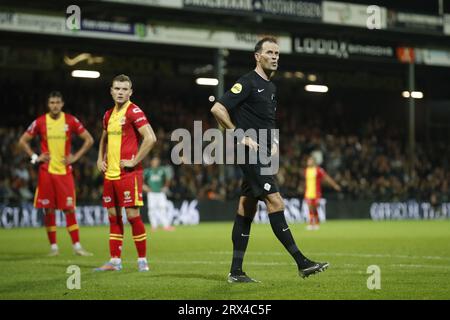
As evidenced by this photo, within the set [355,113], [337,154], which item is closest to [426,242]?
[337,154]

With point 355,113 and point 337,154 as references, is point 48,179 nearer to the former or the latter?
point 337,154

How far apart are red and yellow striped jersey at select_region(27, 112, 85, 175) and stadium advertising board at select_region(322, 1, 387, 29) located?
1824cm

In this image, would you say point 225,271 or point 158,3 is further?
point 158,3

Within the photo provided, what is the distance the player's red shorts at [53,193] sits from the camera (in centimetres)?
1392

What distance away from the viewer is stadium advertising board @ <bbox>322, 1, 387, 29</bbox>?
101ft

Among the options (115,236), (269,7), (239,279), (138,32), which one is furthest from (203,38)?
(239,279)

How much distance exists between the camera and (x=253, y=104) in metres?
9.40

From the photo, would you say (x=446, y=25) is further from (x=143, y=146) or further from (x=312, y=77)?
(x=143, y=146)

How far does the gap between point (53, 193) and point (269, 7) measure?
1651 centimetres

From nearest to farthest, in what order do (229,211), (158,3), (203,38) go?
1. (158,3)
2. (203,38)
3. (229,211)

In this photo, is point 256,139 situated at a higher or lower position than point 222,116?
lower

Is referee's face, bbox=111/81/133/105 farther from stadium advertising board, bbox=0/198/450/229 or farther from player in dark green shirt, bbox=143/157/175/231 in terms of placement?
stadium advertising board, bbox=0/198/450/229

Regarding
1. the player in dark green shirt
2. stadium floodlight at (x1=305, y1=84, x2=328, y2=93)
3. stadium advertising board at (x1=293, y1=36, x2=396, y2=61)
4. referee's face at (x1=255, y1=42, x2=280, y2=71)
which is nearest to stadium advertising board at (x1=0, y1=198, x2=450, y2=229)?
the player in dark green shirt

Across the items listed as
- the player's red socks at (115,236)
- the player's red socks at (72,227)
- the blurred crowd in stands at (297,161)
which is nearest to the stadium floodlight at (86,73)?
the blurred crowd in stands at (297,161)
